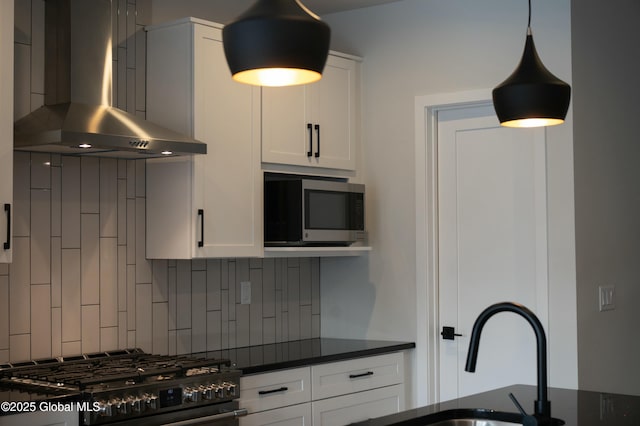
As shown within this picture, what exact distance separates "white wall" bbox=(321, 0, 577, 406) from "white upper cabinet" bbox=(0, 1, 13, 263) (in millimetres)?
2119

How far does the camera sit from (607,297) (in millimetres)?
4258

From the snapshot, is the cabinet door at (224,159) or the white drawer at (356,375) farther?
the white drawer at (356,375)

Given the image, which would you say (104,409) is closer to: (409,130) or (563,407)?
(563,407)

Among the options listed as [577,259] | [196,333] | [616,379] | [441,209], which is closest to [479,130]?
[441,209]

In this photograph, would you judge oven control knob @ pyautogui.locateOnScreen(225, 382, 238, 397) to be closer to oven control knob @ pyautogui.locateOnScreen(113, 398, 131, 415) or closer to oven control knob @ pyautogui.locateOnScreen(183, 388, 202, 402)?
oven control knob @ pyautogui.locateOnScreen(183, 388, 202, 402)

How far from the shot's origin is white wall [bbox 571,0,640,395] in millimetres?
4125

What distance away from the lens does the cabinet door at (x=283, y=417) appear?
3.77 metres

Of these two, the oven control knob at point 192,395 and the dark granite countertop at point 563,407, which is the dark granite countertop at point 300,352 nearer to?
the oven control knob at point 192,395

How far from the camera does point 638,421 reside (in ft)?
8.55

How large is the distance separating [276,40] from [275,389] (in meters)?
2.33

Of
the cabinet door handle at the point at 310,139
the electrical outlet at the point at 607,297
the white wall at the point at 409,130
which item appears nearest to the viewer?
the white wall at the point at 409,130

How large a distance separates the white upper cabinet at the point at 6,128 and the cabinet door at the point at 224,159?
2.89ft

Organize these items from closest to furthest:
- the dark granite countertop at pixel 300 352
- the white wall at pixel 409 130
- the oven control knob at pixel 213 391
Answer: the oven control knob at pixel 213 391 → the dark granite countertop at pixel 300 352 → the white wall at pixel 409 130

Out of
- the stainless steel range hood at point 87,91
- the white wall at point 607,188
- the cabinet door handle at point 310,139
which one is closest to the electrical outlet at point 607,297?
the white wall at point 607,188
